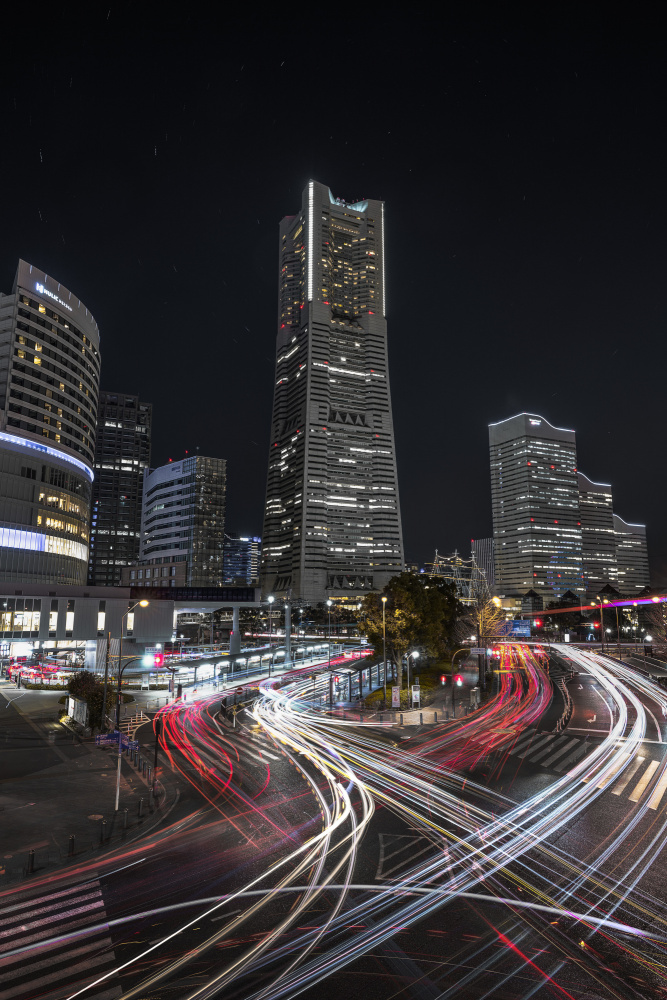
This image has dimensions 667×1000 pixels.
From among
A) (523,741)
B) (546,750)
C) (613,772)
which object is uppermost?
(613,772)

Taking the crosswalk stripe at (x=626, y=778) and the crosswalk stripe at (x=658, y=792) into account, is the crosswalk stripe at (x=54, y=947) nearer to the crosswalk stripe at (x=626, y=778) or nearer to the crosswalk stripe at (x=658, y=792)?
the crosswalk stripe at (x=658, y=792)

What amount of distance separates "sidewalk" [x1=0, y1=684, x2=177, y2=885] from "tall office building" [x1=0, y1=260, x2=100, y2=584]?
6858 cm

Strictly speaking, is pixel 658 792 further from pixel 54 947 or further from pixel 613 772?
pixel 54 947

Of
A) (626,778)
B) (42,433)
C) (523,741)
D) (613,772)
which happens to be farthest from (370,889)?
(42,433)

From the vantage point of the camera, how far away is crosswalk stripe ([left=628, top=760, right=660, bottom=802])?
23312 millimetres

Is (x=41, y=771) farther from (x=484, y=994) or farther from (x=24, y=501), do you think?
(x=24, y=501)

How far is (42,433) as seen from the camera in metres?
105

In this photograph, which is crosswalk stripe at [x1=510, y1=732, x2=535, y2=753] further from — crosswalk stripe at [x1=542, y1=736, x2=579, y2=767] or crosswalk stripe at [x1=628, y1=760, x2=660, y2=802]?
crosswalk stripe at [x1=628, y1=760, x2=660, y2=802]

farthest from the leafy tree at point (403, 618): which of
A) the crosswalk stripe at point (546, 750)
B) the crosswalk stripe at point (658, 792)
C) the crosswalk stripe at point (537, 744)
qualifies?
the crosswalk stripe at point (658, 792)

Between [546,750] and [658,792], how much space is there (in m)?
9.30

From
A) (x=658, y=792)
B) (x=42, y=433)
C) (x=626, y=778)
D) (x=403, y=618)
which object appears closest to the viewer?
(x=658, y=792)

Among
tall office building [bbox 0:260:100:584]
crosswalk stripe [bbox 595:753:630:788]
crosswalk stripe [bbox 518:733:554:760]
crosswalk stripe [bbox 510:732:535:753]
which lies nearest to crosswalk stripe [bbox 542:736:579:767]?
crosswalk stripe [bbox 518:733:554:760]

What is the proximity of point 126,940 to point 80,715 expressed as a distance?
3056 centimetres

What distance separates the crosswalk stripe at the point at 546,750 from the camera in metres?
30.5
